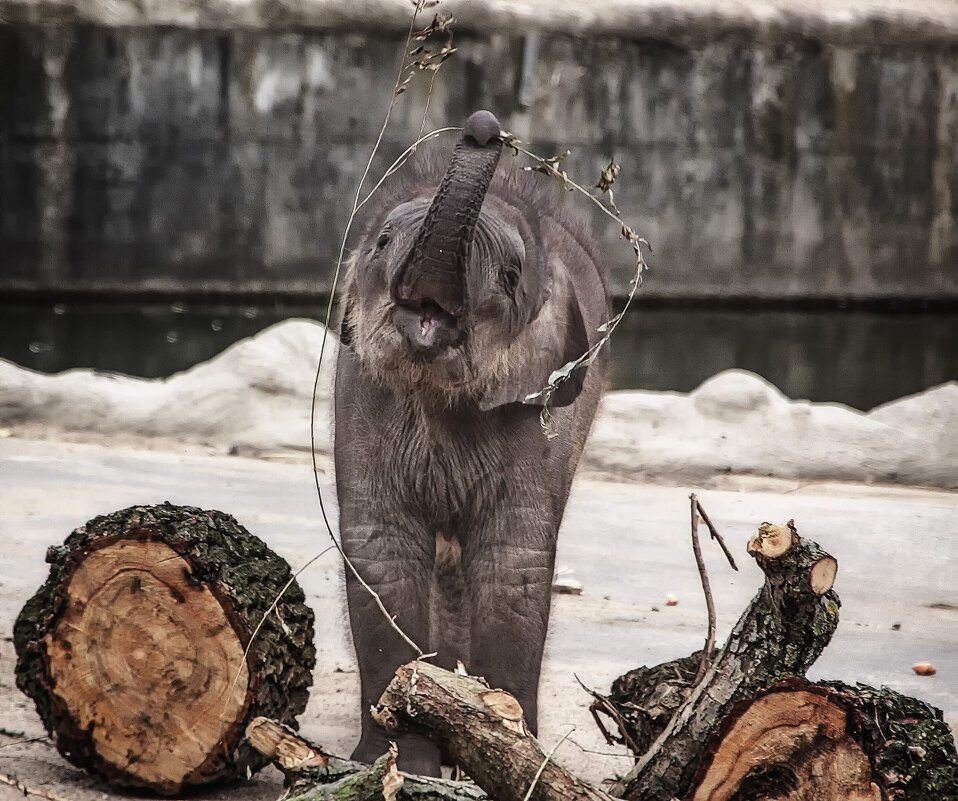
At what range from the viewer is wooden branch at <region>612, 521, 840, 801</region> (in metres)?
3.06

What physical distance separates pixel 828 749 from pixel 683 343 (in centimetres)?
990

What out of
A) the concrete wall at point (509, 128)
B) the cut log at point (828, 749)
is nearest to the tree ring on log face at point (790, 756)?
the cut log at point (828, 749)

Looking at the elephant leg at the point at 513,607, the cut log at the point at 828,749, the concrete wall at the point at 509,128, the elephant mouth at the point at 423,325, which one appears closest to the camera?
the cut log at the point at 828,749

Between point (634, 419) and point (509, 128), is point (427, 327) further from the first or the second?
point (509, 128)

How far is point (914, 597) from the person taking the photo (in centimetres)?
628

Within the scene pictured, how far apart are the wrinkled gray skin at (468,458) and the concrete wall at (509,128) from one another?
8395mm

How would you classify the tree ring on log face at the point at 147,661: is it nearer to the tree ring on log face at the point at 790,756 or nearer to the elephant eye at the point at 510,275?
the elephant eye at the point at 510,275

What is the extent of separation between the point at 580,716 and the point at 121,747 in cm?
157

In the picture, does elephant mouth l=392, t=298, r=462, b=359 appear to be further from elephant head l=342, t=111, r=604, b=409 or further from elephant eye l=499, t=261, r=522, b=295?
elephant eye l=499, t=261, r=522, b=295

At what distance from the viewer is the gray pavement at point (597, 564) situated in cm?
445

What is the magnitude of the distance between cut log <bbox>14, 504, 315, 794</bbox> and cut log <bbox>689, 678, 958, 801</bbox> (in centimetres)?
118

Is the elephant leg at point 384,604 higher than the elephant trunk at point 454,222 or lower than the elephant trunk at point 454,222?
lower

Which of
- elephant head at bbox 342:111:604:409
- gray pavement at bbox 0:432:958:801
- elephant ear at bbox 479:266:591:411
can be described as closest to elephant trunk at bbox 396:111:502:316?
elephant head at bbox 342:111:604:409

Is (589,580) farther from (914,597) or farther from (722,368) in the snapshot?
(722,368)
